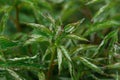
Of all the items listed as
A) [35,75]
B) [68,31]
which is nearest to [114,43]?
[68,31]

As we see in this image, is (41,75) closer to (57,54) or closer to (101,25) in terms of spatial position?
(57,54)

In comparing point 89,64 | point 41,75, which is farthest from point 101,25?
point 41,75

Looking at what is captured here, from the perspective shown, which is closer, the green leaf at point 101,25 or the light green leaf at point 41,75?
the light green leaf at point 41,75

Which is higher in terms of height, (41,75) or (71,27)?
(71,27)

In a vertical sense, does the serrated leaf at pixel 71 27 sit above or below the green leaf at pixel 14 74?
above

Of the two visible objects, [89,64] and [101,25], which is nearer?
[89,64]

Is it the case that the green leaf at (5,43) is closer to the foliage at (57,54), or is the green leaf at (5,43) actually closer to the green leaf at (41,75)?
the foliage at (57,54)

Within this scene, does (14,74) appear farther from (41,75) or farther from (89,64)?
(89,64)

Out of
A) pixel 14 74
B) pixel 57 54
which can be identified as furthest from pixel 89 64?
pixel 14 74

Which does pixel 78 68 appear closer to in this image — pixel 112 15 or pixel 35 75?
pixel 35 75

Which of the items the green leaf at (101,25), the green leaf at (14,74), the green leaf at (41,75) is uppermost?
the green leaf at (101,25)

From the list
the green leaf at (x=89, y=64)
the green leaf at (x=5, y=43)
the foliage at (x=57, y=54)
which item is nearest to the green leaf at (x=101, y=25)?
the foliage at (x=57, y=54)
